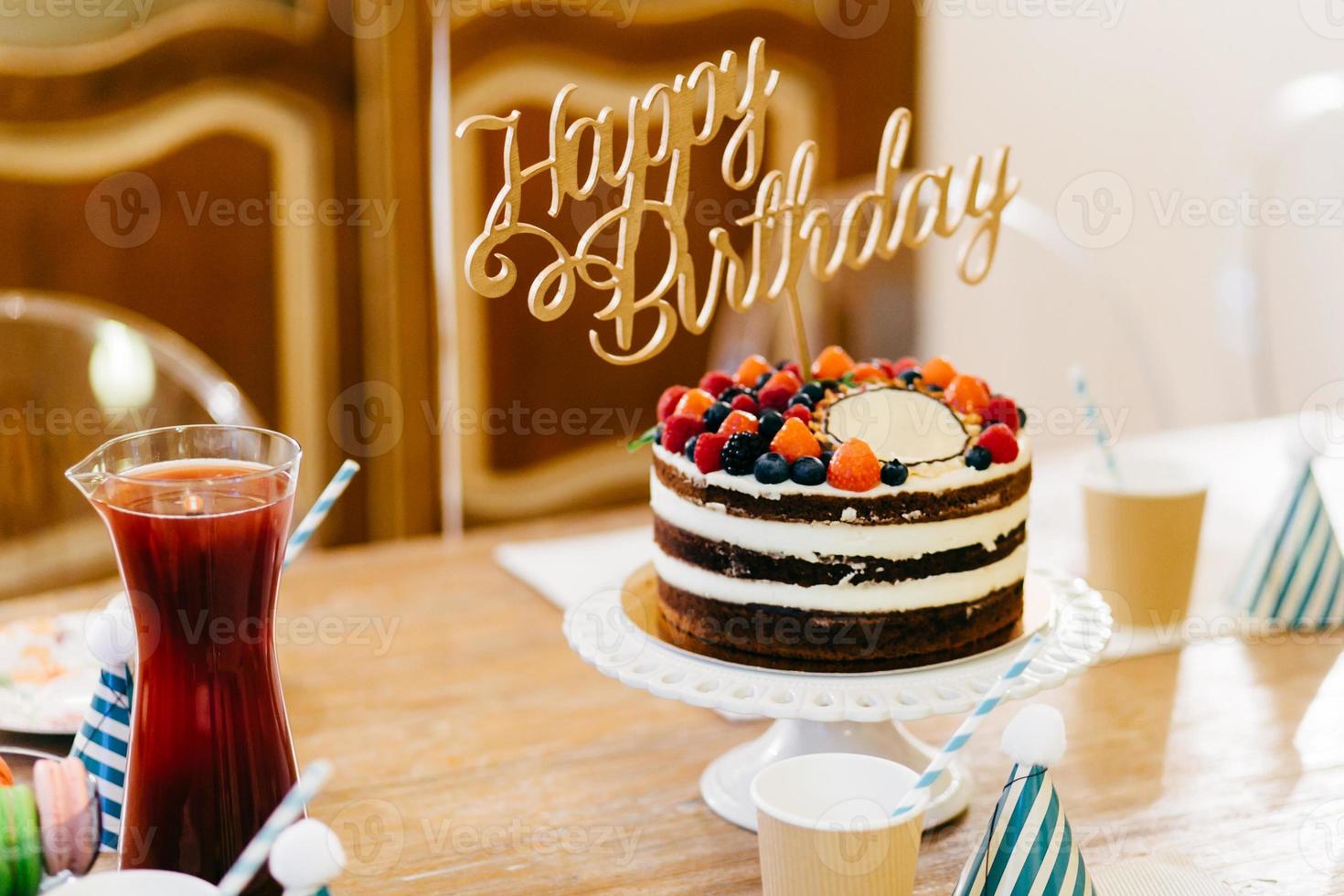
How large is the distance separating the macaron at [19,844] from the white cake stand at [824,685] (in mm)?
471

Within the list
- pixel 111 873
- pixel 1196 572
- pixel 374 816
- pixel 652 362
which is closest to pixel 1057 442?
pixel 652 362

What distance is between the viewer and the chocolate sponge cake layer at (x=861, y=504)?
48.1 inches

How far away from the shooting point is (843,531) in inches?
48.2

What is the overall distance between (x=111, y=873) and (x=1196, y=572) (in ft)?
4.43

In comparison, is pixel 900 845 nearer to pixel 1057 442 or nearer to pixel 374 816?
pixel 374 816

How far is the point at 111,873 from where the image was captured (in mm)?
863
